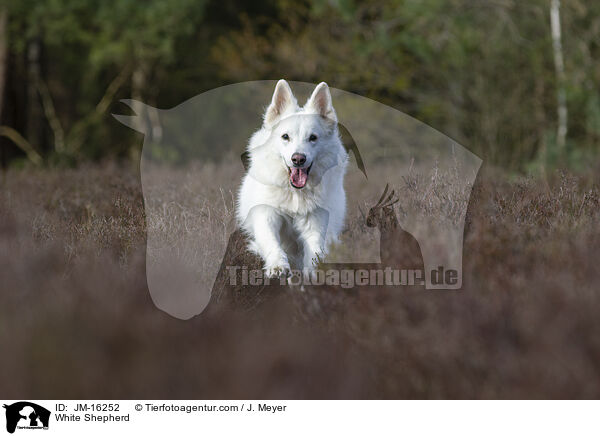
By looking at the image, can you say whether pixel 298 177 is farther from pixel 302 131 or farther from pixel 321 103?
pixel 321 103

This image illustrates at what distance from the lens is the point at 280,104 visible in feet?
14.2

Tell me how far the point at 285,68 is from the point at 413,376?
1484 centimetres

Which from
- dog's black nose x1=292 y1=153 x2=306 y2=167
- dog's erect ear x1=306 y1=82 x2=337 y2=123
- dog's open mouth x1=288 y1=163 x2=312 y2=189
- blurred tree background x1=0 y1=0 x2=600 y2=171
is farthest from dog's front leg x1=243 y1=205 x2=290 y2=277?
blurred tree background x1=0 y1=0 x2=600 y2=171

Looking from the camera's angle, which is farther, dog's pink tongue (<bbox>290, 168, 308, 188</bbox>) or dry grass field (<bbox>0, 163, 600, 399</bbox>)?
dog's pink tongue (<bbox>290, 168, 308, 188</bbox>)

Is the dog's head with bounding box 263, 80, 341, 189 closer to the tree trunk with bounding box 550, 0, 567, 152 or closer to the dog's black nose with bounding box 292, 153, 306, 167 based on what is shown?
the dog's black nose with bounding box 292, 153, 306, 167

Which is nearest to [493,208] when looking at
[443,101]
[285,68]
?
[443,101]

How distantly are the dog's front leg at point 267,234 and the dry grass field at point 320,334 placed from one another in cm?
70

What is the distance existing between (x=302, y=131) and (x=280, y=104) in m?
0.27

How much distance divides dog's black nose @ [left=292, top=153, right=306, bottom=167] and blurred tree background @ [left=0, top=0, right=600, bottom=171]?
6574 mm

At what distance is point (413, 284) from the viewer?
3260 millimetres

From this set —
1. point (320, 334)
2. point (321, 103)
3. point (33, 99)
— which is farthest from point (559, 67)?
point (33, 99)

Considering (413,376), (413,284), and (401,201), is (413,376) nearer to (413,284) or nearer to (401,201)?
(413,284)

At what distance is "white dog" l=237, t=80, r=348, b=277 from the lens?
424cm

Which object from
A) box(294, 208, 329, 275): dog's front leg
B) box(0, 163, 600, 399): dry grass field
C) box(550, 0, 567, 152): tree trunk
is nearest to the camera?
box(0, 163, 600, 399): dry grass field
